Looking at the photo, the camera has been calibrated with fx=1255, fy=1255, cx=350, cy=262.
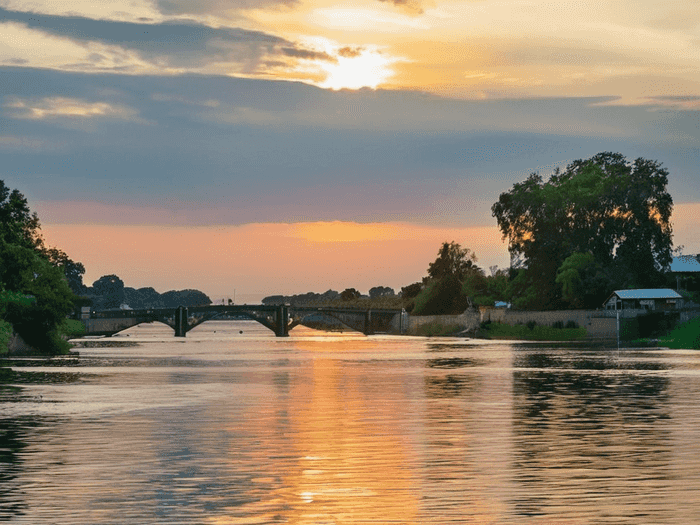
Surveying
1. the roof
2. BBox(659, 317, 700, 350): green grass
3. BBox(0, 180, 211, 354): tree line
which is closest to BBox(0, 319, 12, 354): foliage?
BBox(0, 180, 211, 354): tree line

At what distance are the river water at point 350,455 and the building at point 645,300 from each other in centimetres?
11775

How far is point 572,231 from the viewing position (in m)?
199

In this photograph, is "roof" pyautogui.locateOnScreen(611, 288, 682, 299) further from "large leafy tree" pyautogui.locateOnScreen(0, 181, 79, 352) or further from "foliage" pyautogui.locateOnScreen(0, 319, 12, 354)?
"foliage" pyautogui.locateOnScreen(0, 319, 12, 354)

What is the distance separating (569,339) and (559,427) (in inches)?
6145

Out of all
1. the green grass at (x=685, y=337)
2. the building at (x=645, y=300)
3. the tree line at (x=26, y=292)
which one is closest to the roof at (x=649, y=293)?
the building at (x=645, y=300)

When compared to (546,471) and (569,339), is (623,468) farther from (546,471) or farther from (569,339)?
(569,339)

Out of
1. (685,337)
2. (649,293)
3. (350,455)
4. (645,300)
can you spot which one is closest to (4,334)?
(350,455)

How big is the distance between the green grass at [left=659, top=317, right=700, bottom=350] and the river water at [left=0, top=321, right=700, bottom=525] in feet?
270

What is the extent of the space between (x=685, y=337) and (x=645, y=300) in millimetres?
33690

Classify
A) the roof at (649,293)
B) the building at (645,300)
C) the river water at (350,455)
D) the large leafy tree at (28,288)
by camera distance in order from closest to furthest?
1. the river water at (350,455)
2. the large leafy tree at (28,288)
3. the roof at (649,293)
4. the building at (645,300)

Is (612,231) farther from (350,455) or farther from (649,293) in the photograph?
(350,455)

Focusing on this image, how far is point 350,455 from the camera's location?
3319 centimetres

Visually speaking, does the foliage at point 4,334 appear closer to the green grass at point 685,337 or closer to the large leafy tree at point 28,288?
the large leafy tree at point 28,288

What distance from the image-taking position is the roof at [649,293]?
600ft
